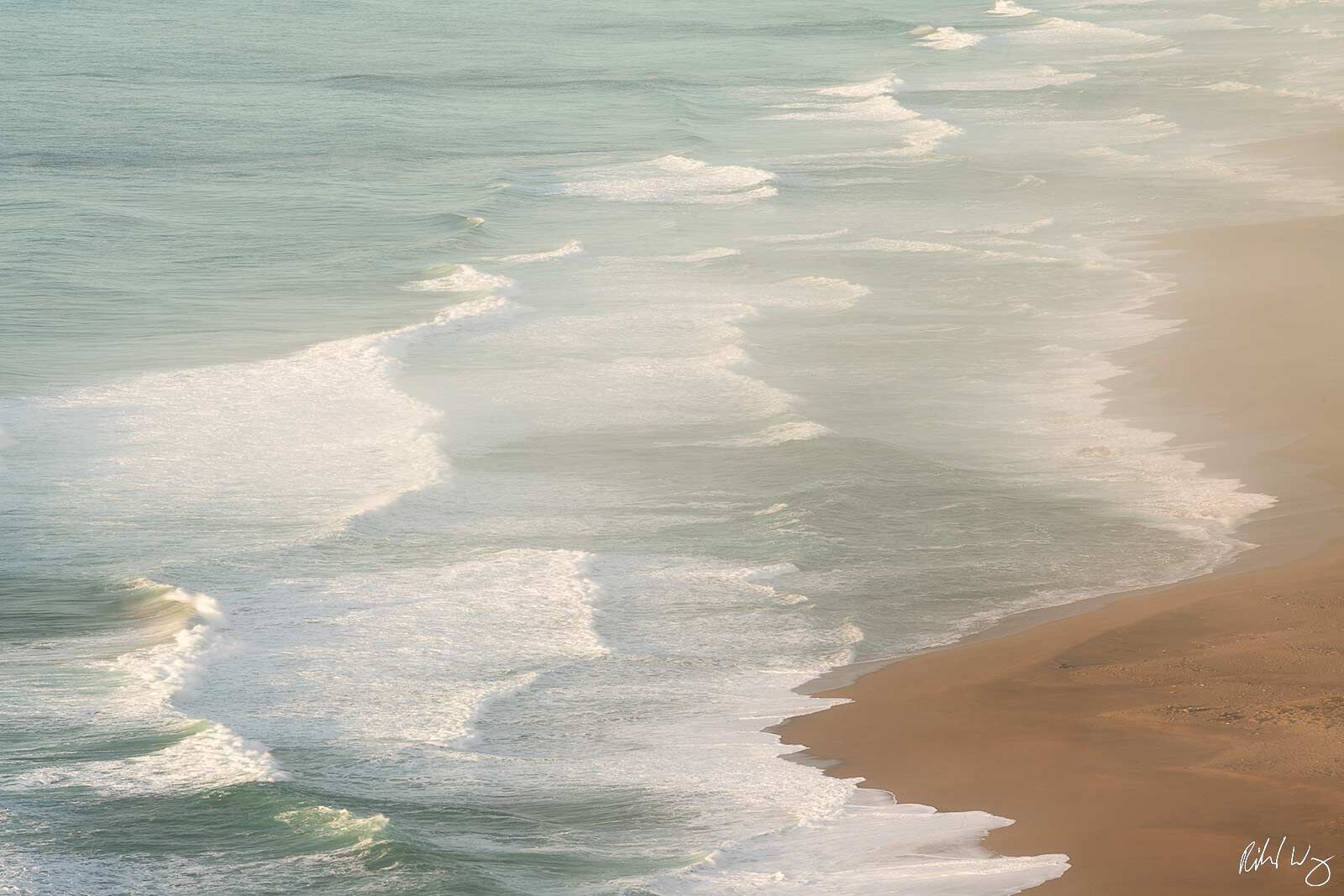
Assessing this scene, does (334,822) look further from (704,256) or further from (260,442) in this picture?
(704,256)

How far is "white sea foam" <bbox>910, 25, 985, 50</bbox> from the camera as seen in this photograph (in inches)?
2266

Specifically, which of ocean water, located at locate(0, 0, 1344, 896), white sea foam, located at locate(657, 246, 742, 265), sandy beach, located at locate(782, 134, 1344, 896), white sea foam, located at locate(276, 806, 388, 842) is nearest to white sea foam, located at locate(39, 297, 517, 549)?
ocean water, located at locate(0, 0, 1344, 896)

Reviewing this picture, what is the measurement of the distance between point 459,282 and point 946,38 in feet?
127

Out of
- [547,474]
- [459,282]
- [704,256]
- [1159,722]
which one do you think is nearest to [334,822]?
[1159,722]

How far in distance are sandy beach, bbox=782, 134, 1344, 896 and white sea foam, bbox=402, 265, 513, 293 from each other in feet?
39.7

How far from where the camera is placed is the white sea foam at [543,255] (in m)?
26.0

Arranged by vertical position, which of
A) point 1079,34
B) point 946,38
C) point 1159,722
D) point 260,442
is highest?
point 946,38

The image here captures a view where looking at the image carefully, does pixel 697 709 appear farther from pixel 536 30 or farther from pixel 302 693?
pixel 536 30

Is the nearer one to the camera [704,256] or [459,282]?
[459,282]

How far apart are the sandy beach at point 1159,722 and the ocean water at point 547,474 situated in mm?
332

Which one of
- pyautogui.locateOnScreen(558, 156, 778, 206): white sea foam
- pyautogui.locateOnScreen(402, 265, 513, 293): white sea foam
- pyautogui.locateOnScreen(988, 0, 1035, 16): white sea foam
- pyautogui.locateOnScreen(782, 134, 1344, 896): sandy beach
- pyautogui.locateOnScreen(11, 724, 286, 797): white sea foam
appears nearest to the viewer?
pyautogui.locateOnScreen(782, 134, 1344, 896): sandy beach

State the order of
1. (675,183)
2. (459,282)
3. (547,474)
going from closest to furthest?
(547,474), (459,282), (675,183)
